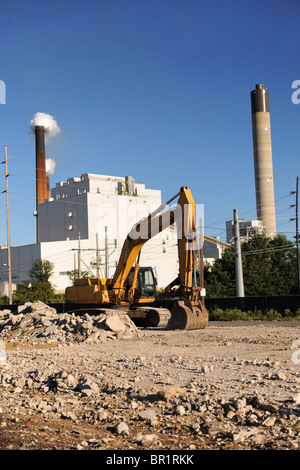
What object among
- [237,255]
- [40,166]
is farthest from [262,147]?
[237,255]

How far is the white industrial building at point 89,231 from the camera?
257ft

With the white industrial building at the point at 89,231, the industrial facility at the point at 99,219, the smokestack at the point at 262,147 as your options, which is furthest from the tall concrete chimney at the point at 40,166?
the smokestack at the point at 262,147

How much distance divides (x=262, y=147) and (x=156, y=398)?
229ft

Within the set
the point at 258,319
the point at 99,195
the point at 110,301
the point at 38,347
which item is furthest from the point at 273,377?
the point at 99,195

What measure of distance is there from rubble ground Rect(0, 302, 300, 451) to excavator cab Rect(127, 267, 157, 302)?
7888mm

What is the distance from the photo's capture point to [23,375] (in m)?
12.1

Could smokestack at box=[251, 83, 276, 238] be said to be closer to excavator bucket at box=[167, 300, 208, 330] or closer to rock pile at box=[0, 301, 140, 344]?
rock pile at box=[0, 301, 140, 344]

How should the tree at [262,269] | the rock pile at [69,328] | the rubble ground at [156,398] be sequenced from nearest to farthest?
the rubble ground at [156,398]
the rock pile at [69,328]
the tree at [262,269]

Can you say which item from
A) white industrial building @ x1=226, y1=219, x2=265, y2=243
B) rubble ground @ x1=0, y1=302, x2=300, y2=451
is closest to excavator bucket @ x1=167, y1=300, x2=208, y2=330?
rubble ground @ x1=0, y1=302, x2=300, y2=451

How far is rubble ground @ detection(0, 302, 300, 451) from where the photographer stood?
694 centimetres

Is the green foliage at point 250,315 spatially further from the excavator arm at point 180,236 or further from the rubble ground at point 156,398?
the rubble ground at point 156,398

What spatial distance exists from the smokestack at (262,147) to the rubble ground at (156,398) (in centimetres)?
6123

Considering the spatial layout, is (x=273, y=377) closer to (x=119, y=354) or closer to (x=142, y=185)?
(x=119, y=354)

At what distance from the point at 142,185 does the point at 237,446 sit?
8664cm
